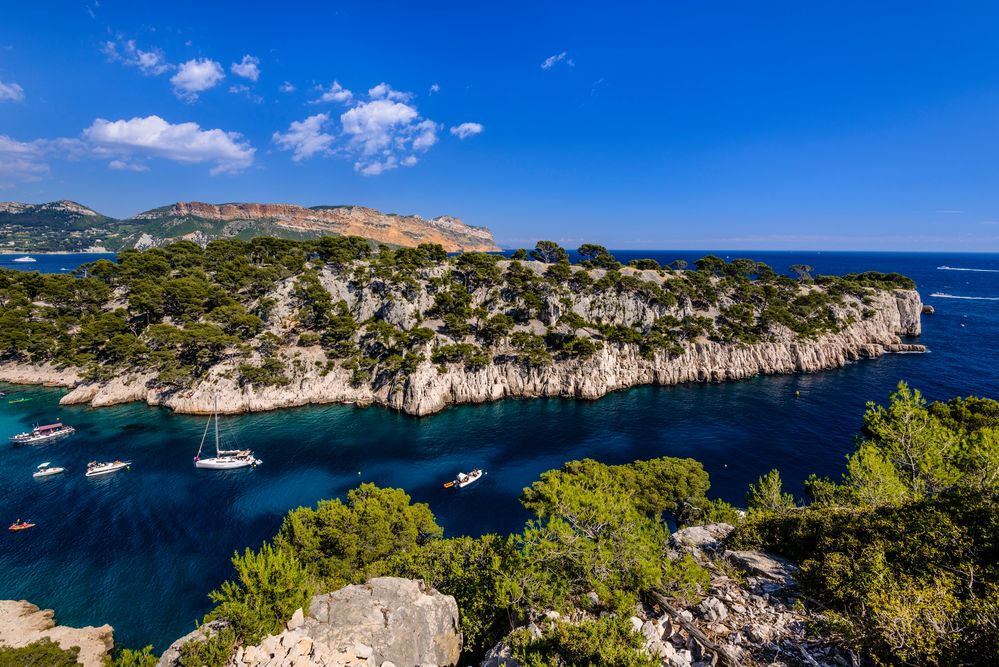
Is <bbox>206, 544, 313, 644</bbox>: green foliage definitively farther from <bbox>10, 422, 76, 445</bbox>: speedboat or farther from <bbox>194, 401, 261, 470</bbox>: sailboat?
<bbox>10, 422, 76, 445</bbox>: speedboat

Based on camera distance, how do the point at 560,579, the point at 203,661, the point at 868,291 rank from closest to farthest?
the point at 203,661, the point at 560,579, the point at 868,291

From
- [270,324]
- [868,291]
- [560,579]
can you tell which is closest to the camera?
[560,579]

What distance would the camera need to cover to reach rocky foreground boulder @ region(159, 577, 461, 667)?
46.3 ft

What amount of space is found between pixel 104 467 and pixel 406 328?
4126cm

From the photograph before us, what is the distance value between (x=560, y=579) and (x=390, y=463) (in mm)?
32216

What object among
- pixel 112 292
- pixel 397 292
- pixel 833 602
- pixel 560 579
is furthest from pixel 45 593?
pixel 112 292

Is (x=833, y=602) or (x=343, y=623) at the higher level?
(x=833, y=602)

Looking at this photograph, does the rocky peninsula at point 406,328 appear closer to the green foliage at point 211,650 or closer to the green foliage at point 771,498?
the green foliage at point 771,498

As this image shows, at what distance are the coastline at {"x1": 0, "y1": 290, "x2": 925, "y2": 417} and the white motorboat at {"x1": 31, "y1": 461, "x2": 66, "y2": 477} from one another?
14.7m

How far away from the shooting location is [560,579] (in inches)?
620

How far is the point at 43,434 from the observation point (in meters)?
46.1

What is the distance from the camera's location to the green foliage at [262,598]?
14938 mm

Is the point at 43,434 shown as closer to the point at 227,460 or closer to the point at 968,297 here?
the point at 227,460

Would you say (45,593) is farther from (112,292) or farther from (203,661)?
(112,292)
